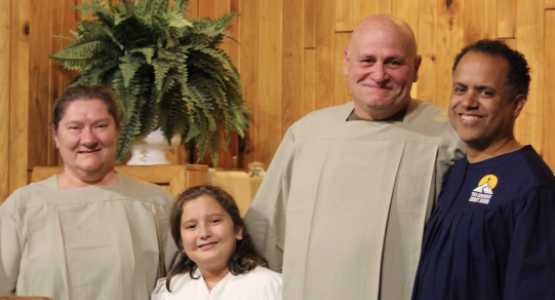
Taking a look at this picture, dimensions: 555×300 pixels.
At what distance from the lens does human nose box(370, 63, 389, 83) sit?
1.85 meters

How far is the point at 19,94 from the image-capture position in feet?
8.71

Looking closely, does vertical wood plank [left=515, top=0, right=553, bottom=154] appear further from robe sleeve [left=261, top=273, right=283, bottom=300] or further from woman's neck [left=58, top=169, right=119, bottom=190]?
woman's neck [left=58, top=169, right=119, bottom=190]

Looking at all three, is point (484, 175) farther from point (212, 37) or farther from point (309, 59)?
point (309, 59)

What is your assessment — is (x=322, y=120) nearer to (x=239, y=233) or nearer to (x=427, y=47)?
(x=239, y=233)

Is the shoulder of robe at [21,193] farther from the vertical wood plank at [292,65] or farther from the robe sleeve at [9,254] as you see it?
the vertical wood plank at [292,65]

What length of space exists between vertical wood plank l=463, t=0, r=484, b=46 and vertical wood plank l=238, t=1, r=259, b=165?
116cm

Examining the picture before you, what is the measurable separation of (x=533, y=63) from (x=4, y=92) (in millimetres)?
2531

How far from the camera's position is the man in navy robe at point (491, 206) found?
1.44 m

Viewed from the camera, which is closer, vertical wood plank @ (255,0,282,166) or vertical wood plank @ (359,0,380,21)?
vertical wood plank @ (359,0,380,21)

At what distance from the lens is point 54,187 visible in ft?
6.77

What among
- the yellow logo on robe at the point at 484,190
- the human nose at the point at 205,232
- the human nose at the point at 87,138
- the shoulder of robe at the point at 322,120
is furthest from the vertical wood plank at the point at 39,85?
the yellow logo on robe at the point at 484,190

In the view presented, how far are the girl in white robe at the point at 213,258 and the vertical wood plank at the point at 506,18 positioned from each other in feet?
6.09

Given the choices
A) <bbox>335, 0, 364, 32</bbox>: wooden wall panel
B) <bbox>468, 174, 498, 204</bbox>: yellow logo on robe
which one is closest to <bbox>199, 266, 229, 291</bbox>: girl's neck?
<bbox>468, 174, 498, 204</bbox>: yellow logo on robe

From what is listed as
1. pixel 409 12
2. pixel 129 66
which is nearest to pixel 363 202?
pixel 129 66
